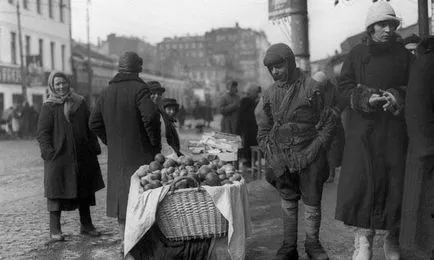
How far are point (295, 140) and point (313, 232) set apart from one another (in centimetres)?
85

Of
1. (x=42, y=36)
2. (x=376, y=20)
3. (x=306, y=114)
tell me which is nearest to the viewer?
(x=376, y=20)

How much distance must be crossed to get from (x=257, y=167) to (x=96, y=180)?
200 inches

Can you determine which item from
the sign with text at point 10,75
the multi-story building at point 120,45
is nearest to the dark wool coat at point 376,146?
the sign with text at point 10,75

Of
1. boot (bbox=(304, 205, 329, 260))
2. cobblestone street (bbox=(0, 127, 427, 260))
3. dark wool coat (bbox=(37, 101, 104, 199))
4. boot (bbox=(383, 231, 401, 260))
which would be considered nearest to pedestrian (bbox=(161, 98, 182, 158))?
dark wool coat (bbox=(37, 101, 104, 199))

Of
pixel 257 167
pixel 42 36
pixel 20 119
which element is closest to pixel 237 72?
pixel 42 36

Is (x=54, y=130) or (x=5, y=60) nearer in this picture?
(x=54, y=130)

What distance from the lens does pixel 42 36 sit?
137ft

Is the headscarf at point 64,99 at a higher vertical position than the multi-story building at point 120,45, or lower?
lower

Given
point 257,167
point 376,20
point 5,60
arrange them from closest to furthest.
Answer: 1. point 376,20
2. point 257,167
3. point 5,60

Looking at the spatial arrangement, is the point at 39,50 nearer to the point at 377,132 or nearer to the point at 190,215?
the point at 190,215

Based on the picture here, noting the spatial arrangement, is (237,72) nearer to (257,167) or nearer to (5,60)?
(5,60)

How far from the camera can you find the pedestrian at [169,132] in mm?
6203

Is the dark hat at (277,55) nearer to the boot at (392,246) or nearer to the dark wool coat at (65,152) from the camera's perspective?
the boot at (392,246)

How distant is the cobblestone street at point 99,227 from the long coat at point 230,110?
1.82 metres
